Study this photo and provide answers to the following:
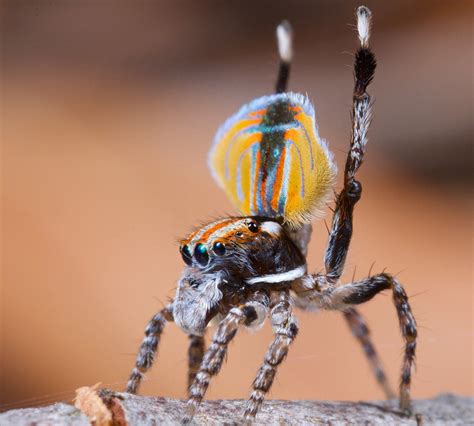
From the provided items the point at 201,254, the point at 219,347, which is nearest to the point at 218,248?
the point at 201,254

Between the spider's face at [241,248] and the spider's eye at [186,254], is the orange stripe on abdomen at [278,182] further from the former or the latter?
the spider's eye at [186,254]

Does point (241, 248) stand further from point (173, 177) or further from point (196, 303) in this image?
point (173, 177)

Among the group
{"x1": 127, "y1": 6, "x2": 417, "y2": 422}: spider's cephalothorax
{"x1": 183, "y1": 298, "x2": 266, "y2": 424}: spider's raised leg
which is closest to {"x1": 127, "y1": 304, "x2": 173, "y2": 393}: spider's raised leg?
{"x1": 127, "y1": 6, "x2": 417, "y2": 422}: spider's cephalothorax

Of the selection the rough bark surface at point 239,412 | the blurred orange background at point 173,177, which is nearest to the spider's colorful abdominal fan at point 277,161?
the rough bark surface at point 239,412

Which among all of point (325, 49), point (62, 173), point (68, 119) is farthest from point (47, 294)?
point (325, 49)

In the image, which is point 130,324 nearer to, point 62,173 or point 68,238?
point 68,238

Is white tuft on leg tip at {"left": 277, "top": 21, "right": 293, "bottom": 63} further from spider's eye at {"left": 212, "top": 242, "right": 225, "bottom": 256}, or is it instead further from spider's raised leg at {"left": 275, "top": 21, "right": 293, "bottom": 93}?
spider's eye at {"left": 212, "top": 242, "right": 225, "bottom": 256}
